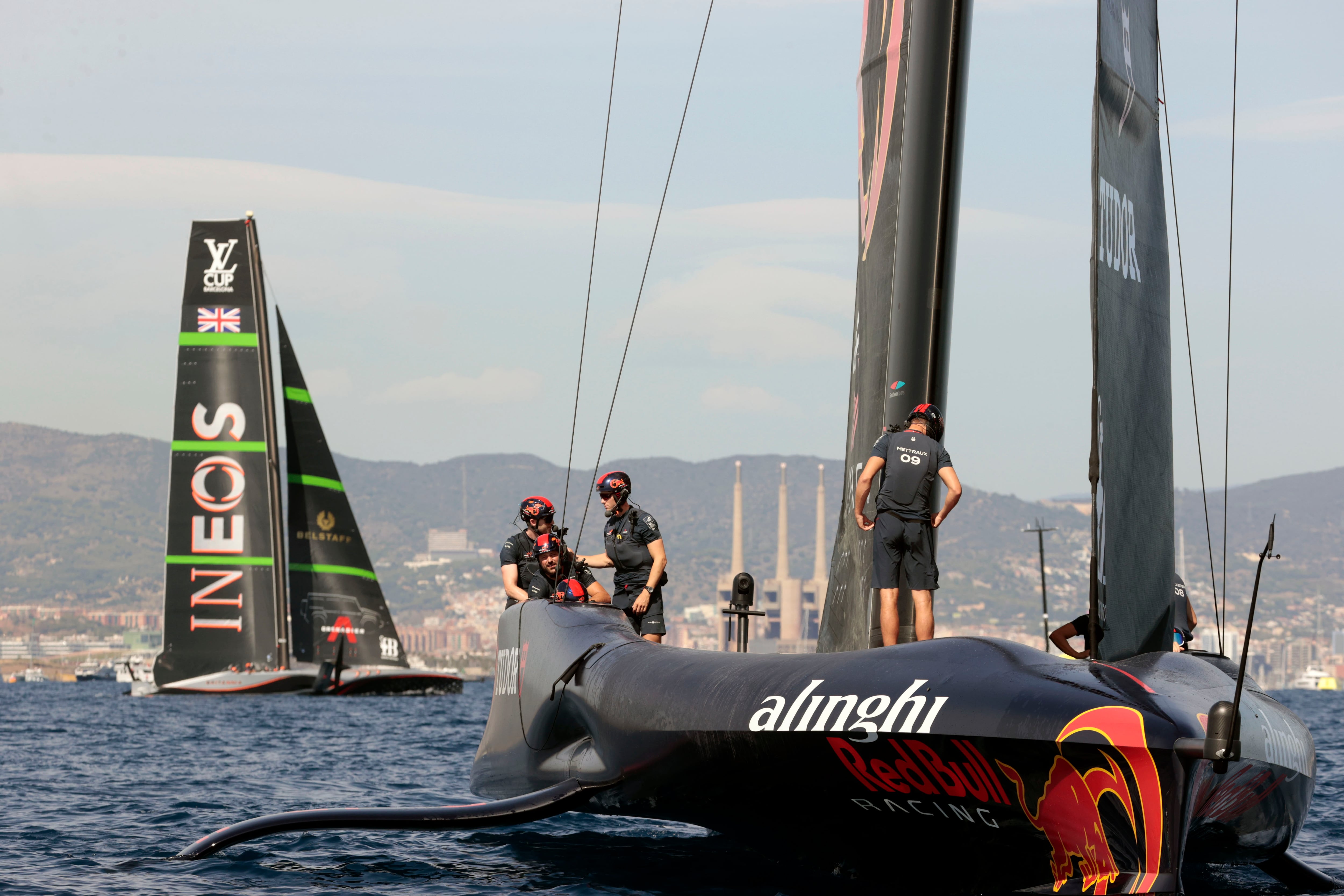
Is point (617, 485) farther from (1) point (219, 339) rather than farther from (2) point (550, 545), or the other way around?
(1) point (219, 339)

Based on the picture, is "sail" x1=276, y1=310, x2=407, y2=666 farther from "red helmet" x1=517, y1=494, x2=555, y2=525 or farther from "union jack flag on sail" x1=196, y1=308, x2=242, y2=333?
"red helmet" x1=517, y1=494, x2=555, y2=525

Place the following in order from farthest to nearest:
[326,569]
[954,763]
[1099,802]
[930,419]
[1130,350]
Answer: [326,569], [930,419], [1130,350], [954,763], [1099,802]

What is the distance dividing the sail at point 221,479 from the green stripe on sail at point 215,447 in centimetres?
2

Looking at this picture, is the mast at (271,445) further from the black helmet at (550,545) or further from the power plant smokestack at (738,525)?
the power plant smokestack at (738,525)

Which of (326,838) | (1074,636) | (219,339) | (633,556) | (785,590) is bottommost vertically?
(785,590)

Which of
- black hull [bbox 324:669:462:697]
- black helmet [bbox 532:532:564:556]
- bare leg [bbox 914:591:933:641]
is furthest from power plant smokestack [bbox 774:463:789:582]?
bare leg [bbox 914:591:933:641]

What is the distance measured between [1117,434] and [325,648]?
33949 mm

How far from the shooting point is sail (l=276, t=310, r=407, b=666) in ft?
122

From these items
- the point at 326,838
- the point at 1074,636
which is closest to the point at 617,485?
the point at 326,838

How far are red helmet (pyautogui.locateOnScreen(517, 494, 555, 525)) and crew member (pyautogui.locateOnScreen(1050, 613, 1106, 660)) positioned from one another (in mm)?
3142

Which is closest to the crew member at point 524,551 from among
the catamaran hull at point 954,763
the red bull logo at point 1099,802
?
the catamaran hull at point 954,763

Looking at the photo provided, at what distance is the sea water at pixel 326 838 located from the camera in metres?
6.32

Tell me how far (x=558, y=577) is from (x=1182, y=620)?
3257 millimetres

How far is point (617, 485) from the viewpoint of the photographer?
826 cm
